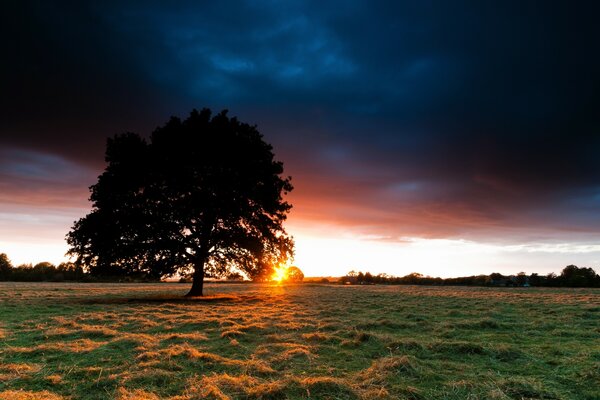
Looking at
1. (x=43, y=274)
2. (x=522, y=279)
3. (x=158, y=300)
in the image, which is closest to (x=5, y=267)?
(x=43, y=274)

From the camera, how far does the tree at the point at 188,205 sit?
24703 mm

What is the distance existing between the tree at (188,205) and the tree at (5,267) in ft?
278

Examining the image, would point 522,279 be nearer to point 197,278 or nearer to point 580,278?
point 580,278

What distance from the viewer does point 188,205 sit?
84.3 feet

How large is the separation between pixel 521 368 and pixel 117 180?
25.4 metres

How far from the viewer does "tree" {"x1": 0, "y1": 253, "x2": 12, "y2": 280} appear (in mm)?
86600

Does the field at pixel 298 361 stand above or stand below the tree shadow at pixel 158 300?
above

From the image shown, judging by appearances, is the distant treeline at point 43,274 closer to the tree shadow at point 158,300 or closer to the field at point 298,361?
the tree shadow at point 158,300

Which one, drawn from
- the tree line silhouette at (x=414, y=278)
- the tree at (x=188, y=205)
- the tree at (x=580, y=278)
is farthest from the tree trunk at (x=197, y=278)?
the tree at (x=580, y=278)

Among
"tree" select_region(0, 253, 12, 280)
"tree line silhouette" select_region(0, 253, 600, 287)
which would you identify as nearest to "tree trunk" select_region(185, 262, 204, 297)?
"tree line silhouette" select_region(0, 253, 600, 287)

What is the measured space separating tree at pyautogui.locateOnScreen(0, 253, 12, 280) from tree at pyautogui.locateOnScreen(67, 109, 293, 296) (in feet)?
278

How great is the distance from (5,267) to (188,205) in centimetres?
9827

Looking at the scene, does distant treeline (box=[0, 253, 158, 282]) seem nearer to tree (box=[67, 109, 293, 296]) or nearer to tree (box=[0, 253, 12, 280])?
tree (box=[0, 253, 12, 280])

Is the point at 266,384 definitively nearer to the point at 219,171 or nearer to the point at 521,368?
the point at 521,368
